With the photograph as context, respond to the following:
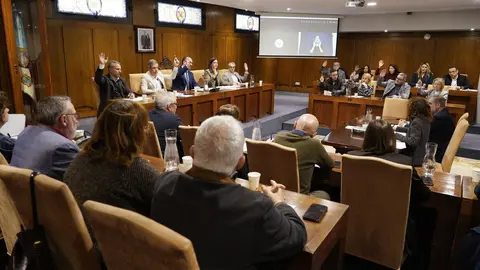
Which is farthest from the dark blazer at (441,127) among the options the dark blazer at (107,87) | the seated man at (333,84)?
the dark blazer at (107,87)

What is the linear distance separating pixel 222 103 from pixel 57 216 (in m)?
4.85

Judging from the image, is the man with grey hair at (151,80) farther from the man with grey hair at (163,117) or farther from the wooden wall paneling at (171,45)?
the wooden wall paneling at (171,45)

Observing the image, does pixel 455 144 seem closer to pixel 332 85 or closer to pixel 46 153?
pixel 46 153

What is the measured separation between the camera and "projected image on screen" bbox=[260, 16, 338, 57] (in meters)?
9.11

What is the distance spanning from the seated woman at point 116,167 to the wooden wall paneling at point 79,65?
533cm

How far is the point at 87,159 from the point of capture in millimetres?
1497

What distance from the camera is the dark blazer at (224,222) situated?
1155 mm

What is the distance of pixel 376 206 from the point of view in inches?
82.8

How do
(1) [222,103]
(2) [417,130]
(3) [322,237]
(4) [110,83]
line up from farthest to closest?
(1) [222,103]
(4) [110,83]
(2) [417,130]
(3) [322,237]

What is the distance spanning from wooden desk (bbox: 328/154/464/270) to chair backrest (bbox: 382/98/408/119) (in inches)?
116

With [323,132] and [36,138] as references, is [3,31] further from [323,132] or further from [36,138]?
[323,132]

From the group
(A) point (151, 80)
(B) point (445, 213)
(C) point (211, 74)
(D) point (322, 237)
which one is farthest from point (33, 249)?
(C) point (211, 74)

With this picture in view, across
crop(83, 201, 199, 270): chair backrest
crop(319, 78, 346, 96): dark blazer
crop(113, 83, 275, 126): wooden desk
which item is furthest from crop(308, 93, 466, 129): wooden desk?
crop(83, 201, 199, 270): chair backrest

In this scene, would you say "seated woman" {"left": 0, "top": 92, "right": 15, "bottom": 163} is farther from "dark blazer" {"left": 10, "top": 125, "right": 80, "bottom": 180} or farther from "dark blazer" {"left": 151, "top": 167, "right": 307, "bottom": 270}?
"dark blazer" {"left": 151, "top": 167, "right": 307, "bottom": 270}
